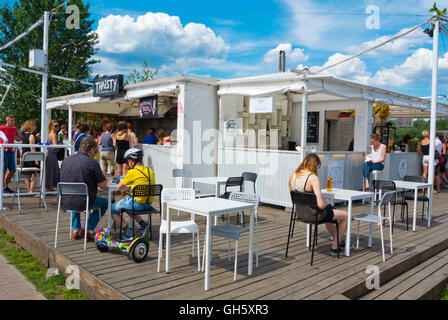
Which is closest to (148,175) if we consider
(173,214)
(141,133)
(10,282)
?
(10,282)

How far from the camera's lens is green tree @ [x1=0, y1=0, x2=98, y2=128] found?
61.4 ft

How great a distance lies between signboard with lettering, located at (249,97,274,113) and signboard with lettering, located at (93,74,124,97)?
339cm

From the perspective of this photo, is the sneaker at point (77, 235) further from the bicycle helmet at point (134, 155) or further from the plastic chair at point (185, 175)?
the plastic chair at point (185, 175)

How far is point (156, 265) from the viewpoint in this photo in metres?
3.67

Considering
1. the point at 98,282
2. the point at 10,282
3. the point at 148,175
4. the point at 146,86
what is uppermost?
the point at 146,86

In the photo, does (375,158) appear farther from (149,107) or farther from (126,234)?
(126,234)

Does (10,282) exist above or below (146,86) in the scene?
below

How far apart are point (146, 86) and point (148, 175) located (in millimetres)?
4547

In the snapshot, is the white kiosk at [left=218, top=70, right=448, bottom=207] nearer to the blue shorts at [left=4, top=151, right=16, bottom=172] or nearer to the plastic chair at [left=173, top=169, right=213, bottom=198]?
the plastic chair at [left=173, top=169, right=213, bottom=198]

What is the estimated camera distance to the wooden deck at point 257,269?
10.0ft

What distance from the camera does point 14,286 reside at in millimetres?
3613

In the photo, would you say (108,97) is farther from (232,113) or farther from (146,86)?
(232,113)

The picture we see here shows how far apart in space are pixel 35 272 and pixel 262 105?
4.92 m
